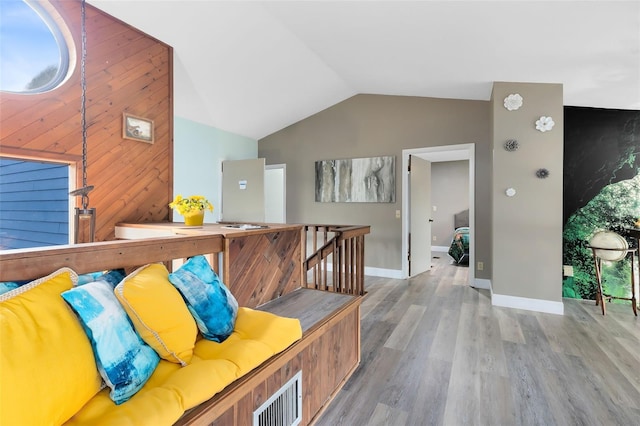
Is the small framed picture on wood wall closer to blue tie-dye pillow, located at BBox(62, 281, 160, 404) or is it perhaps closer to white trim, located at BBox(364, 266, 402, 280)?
blue tie-dye pillow, located at BBox(62, 281, 160, 404)

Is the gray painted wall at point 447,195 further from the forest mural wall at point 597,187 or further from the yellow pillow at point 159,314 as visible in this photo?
the yellow pillow at point 159,314

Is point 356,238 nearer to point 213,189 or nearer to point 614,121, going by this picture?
point 213,189

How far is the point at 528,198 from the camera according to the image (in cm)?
330

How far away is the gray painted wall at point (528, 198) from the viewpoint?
320cm

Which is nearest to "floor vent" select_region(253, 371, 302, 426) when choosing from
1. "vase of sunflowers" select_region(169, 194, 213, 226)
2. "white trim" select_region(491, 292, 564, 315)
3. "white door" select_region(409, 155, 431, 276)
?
"vase of sunflowers" select_region(169, 194, 213, 226)

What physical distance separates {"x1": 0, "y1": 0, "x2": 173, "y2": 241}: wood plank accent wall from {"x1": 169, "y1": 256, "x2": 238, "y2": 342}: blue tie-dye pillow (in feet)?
5.52

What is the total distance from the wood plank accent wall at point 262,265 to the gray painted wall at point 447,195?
6.04 m

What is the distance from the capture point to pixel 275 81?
13.5 feet

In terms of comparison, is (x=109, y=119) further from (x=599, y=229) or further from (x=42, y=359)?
(x=599, y=229)

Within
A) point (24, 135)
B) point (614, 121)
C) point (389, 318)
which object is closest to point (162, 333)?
point (24, 135)

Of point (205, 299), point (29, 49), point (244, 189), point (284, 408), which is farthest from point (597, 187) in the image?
point (29, 49)

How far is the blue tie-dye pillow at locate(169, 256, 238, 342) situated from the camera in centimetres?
138

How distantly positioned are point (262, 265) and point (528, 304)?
3076mm

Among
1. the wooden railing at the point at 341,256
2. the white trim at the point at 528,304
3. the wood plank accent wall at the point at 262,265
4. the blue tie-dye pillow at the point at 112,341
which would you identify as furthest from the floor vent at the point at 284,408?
the white trim at the point at 528,304
